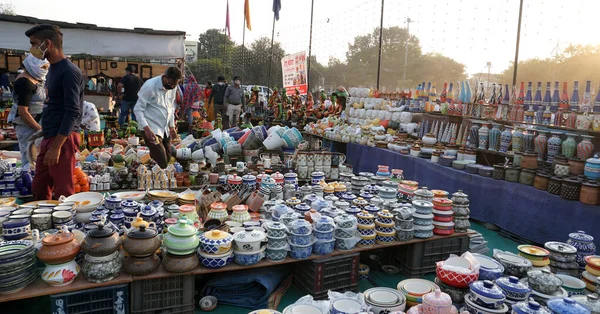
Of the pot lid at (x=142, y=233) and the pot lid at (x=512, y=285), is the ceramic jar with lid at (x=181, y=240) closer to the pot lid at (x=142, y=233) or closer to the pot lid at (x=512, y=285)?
the pot lid at (x=142, y=233)

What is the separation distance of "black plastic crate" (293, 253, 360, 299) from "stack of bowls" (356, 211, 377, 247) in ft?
0.39

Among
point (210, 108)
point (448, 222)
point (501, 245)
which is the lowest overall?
point (501, 245)

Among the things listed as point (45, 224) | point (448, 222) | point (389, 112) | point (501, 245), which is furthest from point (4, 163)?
point (389, 112)

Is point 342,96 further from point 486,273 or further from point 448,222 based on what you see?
point 486,273

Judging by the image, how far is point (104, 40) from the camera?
30.3ft

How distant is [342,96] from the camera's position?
8.52 metres

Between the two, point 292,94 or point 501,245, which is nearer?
point 501,245

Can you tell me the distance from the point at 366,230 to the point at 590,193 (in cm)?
202

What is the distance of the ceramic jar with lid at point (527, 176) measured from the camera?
151 inches

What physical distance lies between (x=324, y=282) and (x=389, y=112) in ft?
16.4

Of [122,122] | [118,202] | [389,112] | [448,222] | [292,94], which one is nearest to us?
[118,202]

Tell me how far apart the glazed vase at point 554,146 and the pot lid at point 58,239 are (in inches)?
165

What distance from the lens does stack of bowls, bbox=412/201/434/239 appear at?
2832 millimetres

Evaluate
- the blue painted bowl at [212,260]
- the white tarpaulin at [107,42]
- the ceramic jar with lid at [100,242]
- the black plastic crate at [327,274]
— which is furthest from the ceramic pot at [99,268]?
the white tarpaulin at [107,42]
